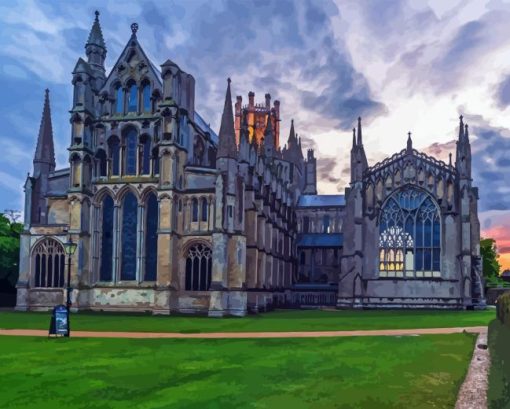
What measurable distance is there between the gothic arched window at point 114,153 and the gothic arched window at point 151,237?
4930 millimetres

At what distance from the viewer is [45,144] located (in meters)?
65.7

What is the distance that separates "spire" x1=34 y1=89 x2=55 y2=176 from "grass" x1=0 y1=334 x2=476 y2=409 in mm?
40334

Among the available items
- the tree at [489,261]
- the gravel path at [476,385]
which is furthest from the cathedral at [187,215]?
the tree at [489,261]


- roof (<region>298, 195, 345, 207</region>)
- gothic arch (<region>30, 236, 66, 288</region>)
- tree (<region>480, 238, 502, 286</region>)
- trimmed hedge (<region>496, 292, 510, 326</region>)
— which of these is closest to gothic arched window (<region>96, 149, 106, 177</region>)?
gothic arch (<region>30, 236, 66, 288</region>)

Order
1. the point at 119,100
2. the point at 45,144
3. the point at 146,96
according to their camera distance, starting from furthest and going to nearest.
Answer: the point at 45,144 → the point at 119,100 → the point at 146,96

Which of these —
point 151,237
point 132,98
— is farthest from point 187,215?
point 132,98

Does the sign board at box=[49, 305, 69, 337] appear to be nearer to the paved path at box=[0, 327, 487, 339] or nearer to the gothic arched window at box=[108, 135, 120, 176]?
the paved path at box=[0, 327, 487, 339]

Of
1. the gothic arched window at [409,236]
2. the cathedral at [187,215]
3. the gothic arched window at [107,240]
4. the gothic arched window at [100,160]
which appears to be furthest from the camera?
the gothic arched window at [409,236]

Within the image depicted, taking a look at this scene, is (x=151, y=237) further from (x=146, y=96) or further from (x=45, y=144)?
(x=45, y=144)

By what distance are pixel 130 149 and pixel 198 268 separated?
44.9ft

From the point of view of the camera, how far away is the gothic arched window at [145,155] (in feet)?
198

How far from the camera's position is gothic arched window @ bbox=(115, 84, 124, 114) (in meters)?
62.0

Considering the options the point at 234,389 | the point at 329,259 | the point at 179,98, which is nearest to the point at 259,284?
the point at 179,98

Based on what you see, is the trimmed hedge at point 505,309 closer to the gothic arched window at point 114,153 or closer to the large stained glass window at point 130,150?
the large stained glass window at point 130,150
